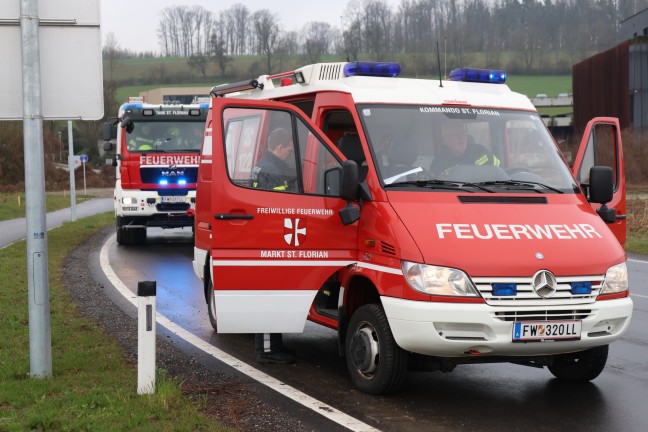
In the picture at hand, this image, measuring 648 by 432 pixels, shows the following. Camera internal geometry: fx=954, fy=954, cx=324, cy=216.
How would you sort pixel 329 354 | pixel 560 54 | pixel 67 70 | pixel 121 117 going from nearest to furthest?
pixel 67 70, pixel 329 354, pixel 121 117, pixel 560 54

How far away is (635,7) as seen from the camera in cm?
9131

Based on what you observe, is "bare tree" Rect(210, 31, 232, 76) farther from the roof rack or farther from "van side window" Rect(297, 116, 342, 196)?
"van side window" Rect(297, 116, 342, 196)

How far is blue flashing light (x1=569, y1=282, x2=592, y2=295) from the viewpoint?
6.50 meters

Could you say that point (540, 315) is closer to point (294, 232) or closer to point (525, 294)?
point (525, 294)

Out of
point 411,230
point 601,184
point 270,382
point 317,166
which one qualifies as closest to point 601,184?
point 601,184

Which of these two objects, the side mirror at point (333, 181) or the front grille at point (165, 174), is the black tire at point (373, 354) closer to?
the side mirror at point (333, 181)

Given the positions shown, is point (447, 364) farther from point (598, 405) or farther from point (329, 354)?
point (329, 354)

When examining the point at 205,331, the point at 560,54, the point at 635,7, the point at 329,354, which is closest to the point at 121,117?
the point at 205,331

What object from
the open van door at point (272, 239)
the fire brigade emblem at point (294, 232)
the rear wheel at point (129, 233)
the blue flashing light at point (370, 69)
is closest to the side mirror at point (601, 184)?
the blue flashing light at point (370, 69)

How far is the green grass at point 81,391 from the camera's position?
19.6 ft

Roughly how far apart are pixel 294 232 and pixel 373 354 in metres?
1.13

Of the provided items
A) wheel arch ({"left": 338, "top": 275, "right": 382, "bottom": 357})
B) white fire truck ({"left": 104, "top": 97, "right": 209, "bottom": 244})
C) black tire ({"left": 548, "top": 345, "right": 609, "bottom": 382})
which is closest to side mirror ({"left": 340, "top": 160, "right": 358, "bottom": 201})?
wheel arch ({"left": 338, "top": 275, "right": 382, "bottom": 357})

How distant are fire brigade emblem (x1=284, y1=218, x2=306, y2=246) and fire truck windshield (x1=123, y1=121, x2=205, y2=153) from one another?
1366 centimetres

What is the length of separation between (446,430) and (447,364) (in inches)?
32.4
